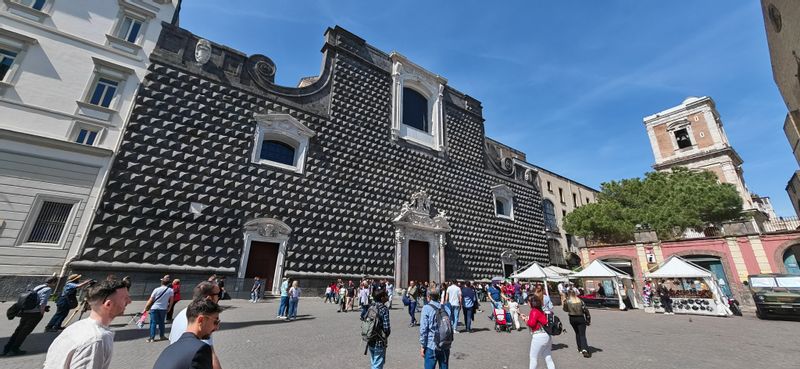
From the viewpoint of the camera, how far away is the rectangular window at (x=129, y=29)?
37.5ft

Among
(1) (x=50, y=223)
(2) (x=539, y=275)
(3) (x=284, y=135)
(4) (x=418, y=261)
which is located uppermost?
(3) (x=284, y=135)

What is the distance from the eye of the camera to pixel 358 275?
13.9 m

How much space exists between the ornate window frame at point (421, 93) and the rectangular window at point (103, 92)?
1128cm

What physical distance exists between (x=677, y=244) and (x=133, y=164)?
24914mm

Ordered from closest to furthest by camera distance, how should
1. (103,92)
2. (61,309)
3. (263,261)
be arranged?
(61,309), (103,92), (263,261)

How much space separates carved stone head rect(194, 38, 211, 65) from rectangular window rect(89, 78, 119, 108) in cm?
277

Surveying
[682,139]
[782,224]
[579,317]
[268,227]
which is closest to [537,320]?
[579,317]

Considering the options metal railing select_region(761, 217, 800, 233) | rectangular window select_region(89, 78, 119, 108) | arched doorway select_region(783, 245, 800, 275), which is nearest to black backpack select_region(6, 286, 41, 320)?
rectangular window select_region(89, 78, 119, 108)

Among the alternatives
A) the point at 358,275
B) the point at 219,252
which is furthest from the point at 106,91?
the point at 358,275

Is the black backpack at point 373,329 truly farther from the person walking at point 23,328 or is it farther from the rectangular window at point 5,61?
the rectangular window at point 5,61

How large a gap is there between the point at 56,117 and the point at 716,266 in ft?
90.6

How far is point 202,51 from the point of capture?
1255cm

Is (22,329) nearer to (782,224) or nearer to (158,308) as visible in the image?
(158,308)

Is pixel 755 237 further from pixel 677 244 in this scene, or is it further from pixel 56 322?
pixel 56 322
